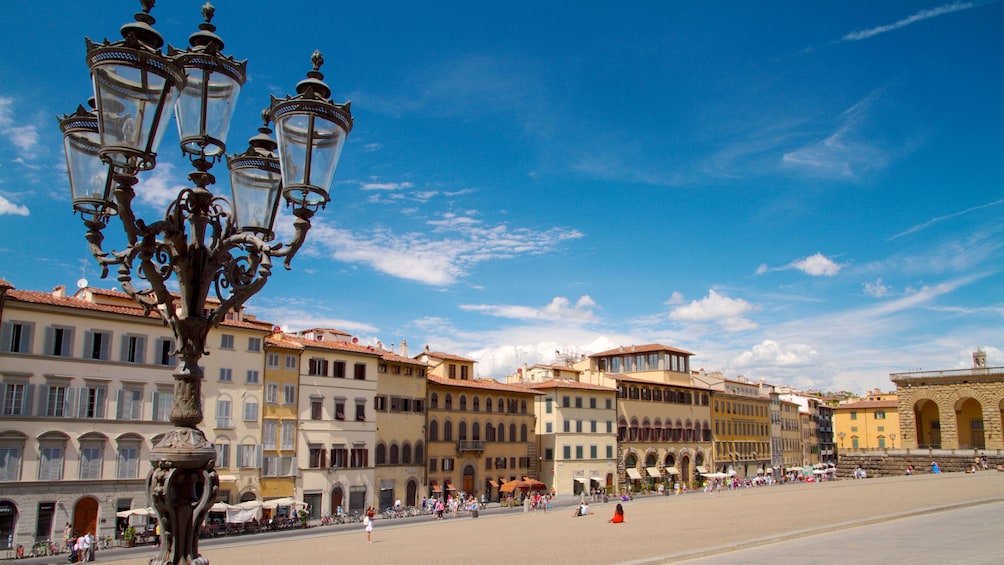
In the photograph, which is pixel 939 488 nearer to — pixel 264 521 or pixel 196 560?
pixel 264 521

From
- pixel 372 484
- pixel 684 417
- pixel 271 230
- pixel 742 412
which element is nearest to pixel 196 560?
pixel 271 230

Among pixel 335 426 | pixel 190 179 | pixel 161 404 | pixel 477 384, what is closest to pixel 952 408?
pixel 477 384

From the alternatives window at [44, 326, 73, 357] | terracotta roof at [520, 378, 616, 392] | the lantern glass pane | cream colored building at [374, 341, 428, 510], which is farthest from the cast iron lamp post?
terracotta roof at [520, 378, 616, 392]

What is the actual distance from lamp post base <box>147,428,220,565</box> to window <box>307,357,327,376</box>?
43.2 m

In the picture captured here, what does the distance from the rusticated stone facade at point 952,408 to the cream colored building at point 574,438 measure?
103ft

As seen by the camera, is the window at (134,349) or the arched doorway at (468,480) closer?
Answer: the window at (134,349)

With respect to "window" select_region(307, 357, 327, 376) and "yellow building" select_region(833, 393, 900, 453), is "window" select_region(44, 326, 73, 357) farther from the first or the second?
"yellow building" select_region(833, 393, 900, 453)

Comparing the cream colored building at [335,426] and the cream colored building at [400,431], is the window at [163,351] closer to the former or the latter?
the cream colored building at [335,426]

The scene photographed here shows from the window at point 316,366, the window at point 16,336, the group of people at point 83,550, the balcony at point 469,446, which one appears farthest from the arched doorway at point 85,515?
the balcony at point 469,446

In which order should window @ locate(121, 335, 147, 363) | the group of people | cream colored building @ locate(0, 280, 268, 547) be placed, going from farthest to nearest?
window @ locate(121, 335, 147, 363), cream colored building @ locate(0, 280, 268, 547), the group of people

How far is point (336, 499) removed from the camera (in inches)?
1925

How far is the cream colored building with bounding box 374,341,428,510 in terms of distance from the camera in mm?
52594

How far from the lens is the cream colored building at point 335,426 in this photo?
47.9m

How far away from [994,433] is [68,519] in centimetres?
7359
